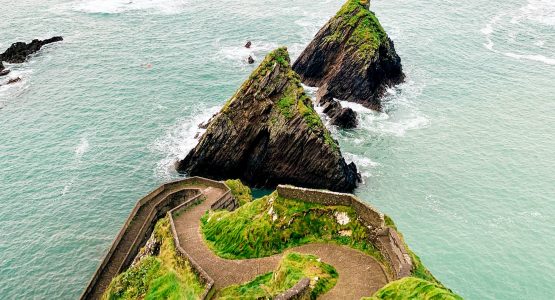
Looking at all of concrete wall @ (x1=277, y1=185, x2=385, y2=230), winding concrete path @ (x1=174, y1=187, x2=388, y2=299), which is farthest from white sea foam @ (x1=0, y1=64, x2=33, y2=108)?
concrete wall @ (x1=277, y1=185, x2=385, y2=230)

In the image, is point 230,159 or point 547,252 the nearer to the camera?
point 547,252

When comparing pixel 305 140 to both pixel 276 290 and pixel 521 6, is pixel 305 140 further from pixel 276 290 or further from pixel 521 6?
pixel 521 6

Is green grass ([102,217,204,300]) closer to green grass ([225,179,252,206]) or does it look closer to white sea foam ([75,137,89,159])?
green grass ([225,179,252,206])

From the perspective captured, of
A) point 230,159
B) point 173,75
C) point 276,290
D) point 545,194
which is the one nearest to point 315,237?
point 276,290

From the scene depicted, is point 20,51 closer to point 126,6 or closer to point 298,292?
point 126,6

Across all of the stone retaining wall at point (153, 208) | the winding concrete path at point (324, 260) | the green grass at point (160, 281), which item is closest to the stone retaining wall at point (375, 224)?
the winding concrete path at point (324, 260)

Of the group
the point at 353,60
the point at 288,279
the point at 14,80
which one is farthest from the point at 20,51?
the point at 288,279
